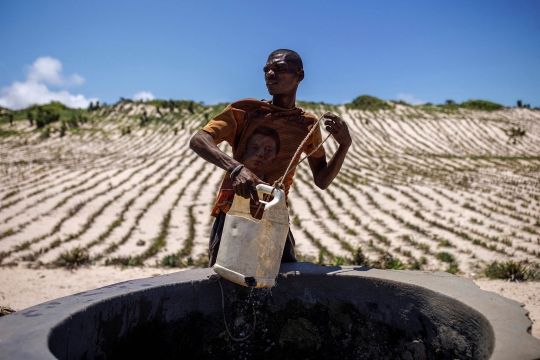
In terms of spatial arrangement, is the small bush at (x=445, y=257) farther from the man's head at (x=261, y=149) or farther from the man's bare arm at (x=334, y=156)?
the man's head at (x=261, y=149)

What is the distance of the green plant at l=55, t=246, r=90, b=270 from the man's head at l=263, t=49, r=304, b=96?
397 cm

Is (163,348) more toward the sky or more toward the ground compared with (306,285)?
more toward the ground

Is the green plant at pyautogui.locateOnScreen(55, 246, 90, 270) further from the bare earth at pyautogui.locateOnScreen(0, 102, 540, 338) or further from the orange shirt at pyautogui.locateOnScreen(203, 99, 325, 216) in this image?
the orange shirt at pyautogui.locateOnScreen(203, 99, 325, 216)

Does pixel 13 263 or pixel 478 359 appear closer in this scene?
pixel 478 359

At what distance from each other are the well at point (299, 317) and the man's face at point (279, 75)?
88 cm

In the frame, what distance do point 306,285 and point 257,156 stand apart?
66 centimetres

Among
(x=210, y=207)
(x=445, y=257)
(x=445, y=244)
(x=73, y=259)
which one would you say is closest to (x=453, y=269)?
(x=445, y=257)

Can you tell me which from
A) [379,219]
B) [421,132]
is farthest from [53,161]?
[421,132]

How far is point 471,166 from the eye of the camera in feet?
47.1

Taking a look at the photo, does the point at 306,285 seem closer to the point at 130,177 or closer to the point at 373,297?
the point at 373,297

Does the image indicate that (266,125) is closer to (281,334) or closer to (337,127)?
(337,127)

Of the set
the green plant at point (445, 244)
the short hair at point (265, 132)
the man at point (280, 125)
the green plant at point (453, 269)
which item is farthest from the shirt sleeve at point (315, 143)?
the green plant at point (445, 244)

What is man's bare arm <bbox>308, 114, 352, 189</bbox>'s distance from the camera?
2123mm

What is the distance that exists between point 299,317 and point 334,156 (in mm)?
832
